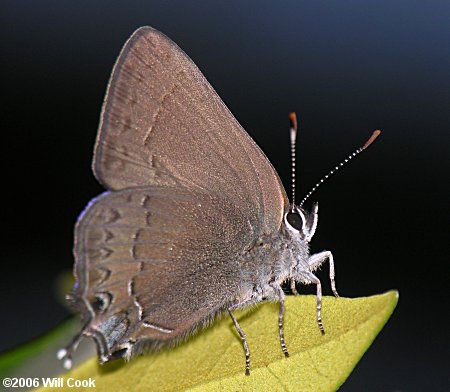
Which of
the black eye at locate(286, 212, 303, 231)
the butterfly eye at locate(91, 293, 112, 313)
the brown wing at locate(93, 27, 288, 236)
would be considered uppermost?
the brown wing at locate(93, 27, 288, 236)

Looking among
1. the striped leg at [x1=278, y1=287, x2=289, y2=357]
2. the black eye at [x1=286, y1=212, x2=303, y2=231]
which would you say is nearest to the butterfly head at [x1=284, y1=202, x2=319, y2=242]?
the black eye at [x1=286, y1=212, x2=303, y2=231]

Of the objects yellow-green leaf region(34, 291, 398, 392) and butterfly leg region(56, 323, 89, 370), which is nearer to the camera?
yellow-green leaf region(34, 291, 398, 392)

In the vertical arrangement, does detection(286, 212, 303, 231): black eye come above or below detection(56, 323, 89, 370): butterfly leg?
above

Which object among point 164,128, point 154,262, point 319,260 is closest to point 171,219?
point 154,262

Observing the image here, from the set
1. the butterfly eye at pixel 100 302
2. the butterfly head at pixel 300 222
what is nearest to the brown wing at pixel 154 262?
the butterfly eye at pixel 100 302

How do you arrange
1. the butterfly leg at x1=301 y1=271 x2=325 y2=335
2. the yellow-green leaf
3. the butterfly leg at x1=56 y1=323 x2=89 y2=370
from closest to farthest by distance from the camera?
the yellow-green leaf → the butterfly leg at x1=301 y1=271 x2=325 y2=335 → the butterfly leg at x1=56 y1=323 x2=89 y2=370

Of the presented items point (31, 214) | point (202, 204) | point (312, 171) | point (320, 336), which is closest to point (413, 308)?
point (312, 171)

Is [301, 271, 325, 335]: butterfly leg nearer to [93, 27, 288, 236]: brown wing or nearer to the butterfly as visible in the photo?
the butterfly

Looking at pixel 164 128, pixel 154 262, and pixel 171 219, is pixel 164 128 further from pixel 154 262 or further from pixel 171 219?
pixel 154 262

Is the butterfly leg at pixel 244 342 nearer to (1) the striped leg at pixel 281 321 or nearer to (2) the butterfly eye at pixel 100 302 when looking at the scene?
(1) the striped leg at pixel 281 321
